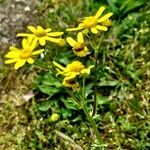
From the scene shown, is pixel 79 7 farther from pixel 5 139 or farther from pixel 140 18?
pixel 5 139

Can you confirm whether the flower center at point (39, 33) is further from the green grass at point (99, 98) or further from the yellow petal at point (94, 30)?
the green grass at point (99, 98)

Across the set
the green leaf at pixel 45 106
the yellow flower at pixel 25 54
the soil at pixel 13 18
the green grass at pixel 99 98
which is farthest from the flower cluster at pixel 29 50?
the soil at pixel 13 18

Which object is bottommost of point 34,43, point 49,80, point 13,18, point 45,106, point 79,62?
point 45,106

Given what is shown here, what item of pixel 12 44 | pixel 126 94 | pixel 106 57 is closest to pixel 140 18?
pixel 106 57

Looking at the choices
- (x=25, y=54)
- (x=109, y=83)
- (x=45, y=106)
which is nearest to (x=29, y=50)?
(x=25, y=54)

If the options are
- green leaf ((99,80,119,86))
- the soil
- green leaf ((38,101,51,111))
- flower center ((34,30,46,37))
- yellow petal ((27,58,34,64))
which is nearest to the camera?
yellow petal ((27,58,34,64))

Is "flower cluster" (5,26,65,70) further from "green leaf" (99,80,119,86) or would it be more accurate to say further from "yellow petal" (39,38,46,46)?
"green leaf" (99,80,119,86)

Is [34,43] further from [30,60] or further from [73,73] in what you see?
[73,73]

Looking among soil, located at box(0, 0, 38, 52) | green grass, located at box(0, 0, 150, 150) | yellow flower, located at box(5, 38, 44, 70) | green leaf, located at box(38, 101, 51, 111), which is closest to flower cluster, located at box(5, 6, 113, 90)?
yellow flower, located at box(5, 38, 44, 70)
